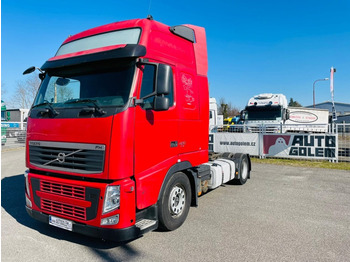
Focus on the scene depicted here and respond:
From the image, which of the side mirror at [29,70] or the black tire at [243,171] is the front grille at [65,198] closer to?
the side mirror at [29,70]

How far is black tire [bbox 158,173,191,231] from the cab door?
24 cm

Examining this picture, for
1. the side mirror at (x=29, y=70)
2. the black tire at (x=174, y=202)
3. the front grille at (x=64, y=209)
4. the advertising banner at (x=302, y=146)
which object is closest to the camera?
the front grille at (x=64, y=209)

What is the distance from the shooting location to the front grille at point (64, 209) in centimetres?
347

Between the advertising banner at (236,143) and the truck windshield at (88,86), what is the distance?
1066 cm

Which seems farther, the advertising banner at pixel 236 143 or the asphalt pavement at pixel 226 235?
the advertising banner at pixel 236 143

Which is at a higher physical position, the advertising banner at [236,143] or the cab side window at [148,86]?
the cab side window at [148,86]

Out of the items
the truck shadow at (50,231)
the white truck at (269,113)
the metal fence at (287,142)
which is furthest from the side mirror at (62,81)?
the white truck at (269,113)

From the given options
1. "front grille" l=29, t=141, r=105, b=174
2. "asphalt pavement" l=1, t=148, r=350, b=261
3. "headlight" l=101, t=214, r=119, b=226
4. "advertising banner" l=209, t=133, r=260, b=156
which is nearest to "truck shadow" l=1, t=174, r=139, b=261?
"asphalt pavement" l=1, t=148, r=350, b=261

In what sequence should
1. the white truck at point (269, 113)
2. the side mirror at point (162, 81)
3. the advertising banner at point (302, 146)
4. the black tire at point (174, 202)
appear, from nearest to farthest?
1. the side mirror at point (162, 81)
2. the black tire at point (174, 202)
3. the advertising banner at point (302, 146)
4. the white truck at point (269, 113)

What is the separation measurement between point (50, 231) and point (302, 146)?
11207 mm

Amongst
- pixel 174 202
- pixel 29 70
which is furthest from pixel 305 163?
pixel 29 70

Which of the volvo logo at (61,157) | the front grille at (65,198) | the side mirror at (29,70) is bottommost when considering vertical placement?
the front grille at (65,198)

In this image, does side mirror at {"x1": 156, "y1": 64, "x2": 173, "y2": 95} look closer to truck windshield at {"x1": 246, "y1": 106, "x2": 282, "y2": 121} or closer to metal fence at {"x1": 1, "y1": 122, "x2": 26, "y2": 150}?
truck windshield at {"x1": 246, "y1": 106, "x2": 282, "y2": 121}

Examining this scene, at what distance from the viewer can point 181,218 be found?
4.48 meters
